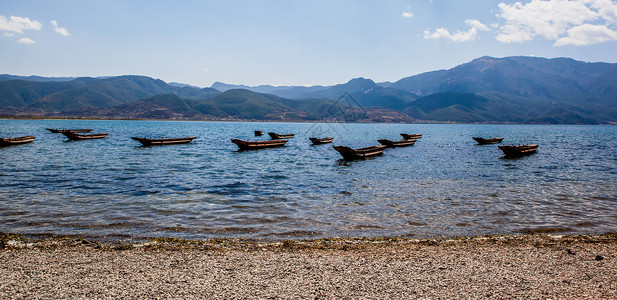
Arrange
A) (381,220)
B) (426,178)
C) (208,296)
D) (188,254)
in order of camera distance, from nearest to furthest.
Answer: (208,296) < (188,254) < (381,220) < (426,178)

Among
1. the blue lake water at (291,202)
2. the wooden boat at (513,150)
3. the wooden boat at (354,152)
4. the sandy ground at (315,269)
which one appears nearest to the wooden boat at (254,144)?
the wooden boat at (354,152)

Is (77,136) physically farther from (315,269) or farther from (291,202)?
(315,269)

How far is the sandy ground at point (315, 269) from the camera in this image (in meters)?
7.25

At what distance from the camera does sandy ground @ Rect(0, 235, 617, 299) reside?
23.8 feet

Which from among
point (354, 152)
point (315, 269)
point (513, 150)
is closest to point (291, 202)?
point (315, 269)

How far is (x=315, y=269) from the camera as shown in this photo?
862 centimetres

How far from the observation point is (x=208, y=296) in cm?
696

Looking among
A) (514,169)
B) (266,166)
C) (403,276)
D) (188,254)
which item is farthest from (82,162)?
(514,169)

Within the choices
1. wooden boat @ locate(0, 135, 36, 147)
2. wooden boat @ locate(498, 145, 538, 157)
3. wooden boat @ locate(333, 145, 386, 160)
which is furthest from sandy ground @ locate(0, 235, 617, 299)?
wooden boat @ locate(0, 135, 36, 147)

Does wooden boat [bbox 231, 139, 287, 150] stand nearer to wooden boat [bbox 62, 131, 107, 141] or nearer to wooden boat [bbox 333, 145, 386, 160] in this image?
wooden boat [bbox 333, 145, 386, 160]

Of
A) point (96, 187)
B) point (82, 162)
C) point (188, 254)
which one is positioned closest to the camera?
point (188, 254)

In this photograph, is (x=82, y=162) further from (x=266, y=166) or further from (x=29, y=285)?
(x=29, y=285)

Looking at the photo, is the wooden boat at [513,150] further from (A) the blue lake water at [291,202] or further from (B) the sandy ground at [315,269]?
(B) the sandy ground at [315,269]

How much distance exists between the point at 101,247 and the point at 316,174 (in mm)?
20642
